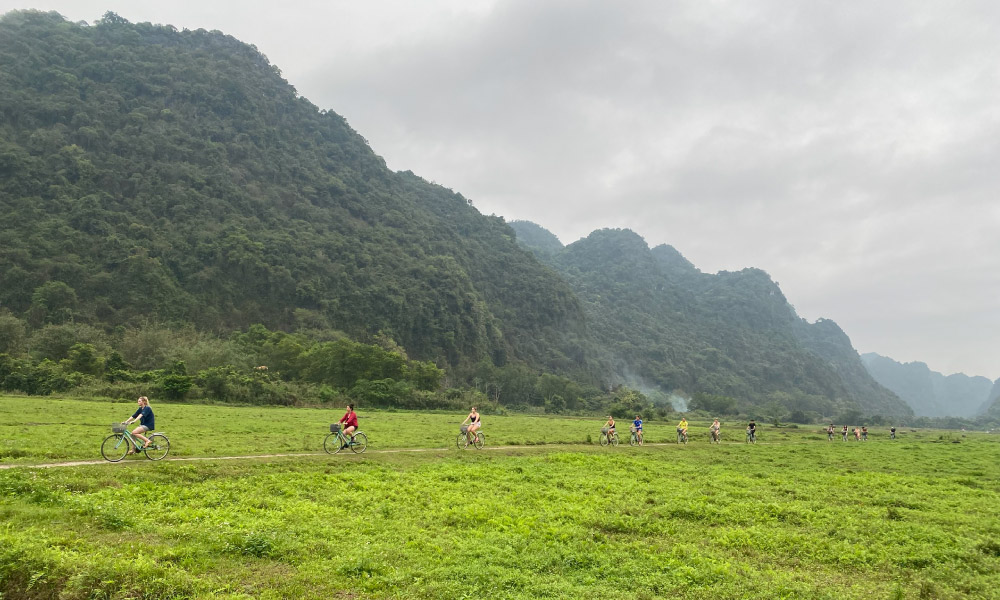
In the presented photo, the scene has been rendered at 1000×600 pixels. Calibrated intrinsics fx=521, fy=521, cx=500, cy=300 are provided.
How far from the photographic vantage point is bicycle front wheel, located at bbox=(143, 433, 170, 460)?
18.8 m

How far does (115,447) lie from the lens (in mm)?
18016

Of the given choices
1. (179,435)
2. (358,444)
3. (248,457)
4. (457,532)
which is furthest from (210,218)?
(457,532)

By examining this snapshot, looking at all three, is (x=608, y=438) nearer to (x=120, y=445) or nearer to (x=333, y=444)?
(x=333, y=444)

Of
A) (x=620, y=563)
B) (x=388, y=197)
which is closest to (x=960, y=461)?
(x=620, y=563)

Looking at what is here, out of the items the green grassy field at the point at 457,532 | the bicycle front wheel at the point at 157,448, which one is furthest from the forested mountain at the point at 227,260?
the green grassy field at the point at 457,532

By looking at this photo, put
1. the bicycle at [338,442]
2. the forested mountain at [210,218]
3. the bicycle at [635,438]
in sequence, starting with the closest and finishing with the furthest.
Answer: the bicycle at [338,442] < the bicycle at [635,438] < the forested mountain at [210,218]

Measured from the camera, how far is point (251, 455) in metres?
21.7

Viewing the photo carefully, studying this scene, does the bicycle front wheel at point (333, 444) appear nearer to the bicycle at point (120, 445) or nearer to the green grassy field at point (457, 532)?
the green grassy field at point (457, 532)

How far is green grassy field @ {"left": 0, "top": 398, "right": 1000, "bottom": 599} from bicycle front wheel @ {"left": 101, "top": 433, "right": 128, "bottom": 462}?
0.55 m

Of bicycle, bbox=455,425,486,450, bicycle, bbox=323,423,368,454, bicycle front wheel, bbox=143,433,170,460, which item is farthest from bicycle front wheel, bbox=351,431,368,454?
bicycle front wheel, bbox=143,433,170,460

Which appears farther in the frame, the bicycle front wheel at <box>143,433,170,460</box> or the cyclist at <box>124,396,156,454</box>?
the bicycle front wheel at <box>143,433,170,460</box>

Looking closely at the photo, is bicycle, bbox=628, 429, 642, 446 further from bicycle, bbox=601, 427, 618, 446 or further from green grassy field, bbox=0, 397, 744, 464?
green grassy field, bbox=0, 397, 744, 464

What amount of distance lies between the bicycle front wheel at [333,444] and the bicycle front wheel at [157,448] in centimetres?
678

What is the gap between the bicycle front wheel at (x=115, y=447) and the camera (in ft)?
58.7
